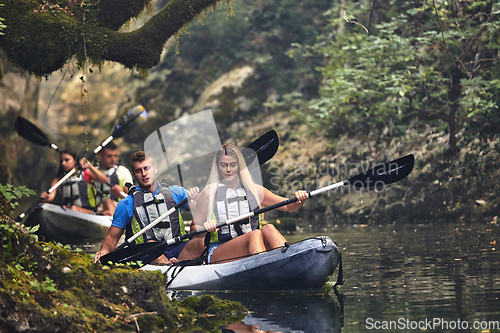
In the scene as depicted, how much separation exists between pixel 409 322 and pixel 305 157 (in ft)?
32.4

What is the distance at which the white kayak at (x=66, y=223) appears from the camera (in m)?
10.1

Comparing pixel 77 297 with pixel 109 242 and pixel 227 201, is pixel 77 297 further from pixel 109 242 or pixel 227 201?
pixel 227 201

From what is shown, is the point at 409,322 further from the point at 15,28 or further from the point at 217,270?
the point at 15,28

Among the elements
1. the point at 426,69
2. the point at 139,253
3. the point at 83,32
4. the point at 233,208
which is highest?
the point at 83,32

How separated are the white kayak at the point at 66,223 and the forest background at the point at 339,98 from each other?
2041 mm

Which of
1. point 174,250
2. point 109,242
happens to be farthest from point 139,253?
point 174,250

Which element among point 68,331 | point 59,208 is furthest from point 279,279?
point 59,208

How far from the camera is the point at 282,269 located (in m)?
4.96

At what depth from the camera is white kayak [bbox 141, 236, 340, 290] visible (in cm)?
493

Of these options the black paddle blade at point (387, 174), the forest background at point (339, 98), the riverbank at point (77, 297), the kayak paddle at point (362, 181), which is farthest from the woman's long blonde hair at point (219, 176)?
the forest background at point (339, 98)

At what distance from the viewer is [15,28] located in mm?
6309

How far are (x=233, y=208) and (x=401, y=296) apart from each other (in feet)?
6.03

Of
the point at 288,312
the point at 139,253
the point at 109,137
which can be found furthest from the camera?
the point at 109,137

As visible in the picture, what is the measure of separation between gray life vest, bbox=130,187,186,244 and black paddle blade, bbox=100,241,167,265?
23 centimetres
